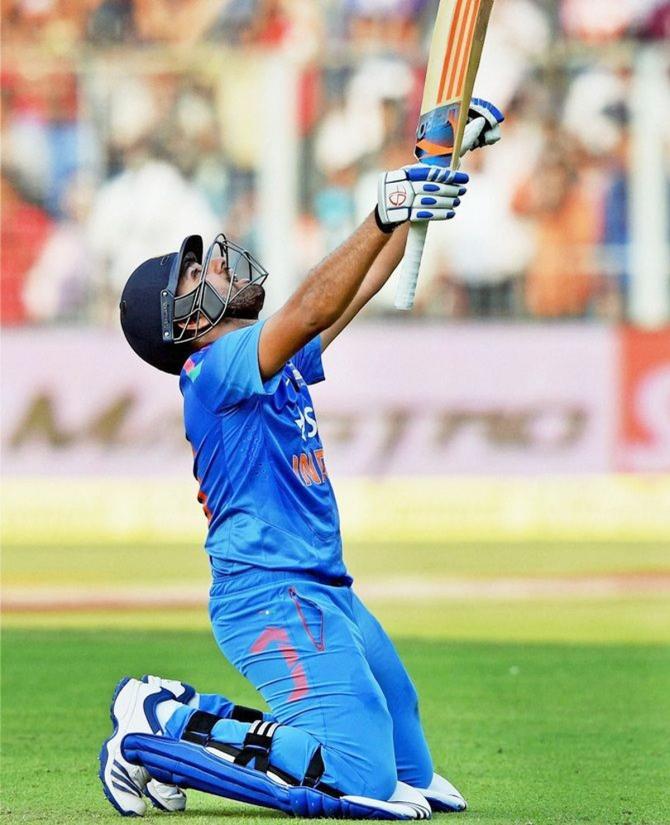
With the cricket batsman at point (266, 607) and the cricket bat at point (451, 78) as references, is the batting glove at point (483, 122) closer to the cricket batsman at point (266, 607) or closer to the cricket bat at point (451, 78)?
the cricket batsman at point (266, 607)

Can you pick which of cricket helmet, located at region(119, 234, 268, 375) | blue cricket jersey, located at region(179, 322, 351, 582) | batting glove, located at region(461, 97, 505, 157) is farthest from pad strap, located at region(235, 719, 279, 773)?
batting glove, located at region(461, 97, 505, 157)

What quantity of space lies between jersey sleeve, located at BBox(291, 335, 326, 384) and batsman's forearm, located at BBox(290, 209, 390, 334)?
3.20ft

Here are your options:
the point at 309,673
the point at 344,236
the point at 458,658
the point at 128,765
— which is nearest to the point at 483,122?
the point at 309,673

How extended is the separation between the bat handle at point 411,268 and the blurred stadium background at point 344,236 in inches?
333

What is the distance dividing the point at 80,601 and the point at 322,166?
7234 mm

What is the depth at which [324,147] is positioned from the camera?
56.7ft

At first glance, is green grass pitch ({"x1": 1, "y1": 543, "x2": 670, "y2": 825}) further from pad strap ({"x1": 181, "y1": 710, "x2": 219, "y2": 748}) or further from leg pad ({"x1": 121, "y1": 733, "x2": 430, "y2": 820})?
pad strap ({"x1": 181, "y1": 710, "x2": 219, "y2": 748})

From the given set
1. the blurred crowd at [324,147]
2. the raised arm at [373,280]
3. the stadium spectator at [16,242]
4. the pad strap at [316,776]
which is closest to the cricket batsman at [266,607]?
the pad strap at [316,776]

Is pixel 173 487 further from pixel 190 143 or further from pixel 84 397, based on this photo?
pixel 190 143

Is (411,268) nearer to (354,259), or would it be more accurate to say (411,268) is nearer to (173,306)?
(354,259)

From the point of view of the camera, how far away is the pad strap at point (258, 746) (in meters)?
4.97

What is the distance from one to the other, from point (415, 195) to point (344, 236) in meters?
12.3

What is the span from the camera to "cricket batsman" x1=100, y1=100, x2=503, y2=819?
4.96 m

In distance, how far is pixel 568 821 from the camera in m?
4.96
